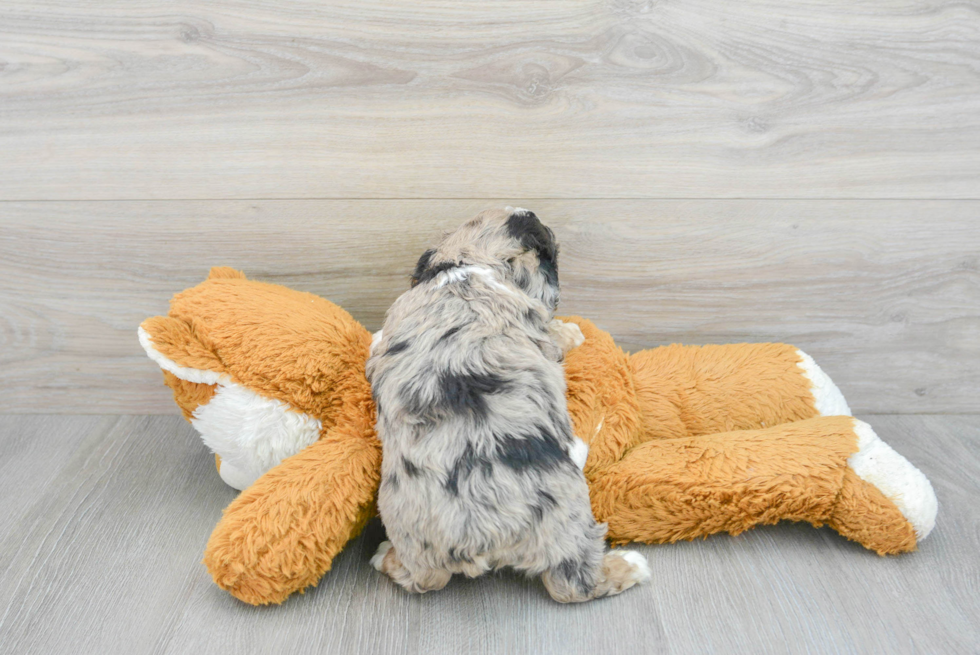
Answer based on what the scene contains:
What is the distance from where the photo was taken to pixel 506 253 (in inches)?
61.8

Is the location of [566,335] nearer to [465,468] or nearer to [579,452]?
[579,452]

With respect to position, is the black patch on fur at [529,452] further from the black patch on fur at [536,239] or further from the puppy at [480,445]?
the black patch on fur at [536,239]

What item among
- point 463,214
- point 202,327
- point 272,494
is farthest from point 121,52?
point 272,494

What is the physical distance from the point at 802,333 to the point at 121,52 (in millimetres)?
2013

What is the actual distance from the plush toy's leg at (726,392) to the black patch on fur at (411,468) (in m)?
0.65

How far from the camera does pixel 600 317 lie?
6.68 feet

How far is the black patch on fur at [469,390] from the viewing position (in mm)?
1345

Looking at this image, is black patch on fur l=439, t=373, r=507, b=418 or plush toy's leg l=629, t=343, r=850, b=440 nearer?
black patch on fur l=439, t=373, r=507, b=418

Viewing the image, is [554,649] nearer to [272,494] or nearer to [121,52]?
[272,494]

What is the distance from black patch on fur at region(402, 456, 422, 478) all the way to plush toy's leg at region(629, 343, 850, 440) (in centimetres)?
65

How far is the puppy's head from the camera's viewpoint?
156cm

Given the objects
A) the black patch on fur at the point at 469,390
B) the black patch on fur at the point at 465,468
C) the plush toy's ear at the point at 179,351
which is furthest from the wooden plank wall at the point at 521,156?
the black patch on fur at the point at 465,468

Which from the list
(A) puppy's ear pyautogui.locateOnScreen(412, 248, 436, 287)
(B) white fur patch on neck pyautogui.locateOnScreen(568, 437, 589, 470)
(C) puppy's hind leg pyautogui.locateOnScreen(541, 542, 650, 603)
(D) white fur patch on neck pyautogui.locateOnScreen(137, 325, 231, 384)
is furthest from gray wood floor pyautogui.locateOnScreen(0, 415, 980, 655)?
(A) puppy's ear pyautogui.locateOnScreen(412, 248, 436, 287)

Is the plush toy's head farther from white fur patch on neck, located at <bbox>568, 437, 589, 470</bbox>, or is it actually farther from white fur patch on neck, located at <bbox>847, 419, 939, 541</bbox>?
white fur patch on neck, located at <bbox>847, 419, 939, 541</bbox>
